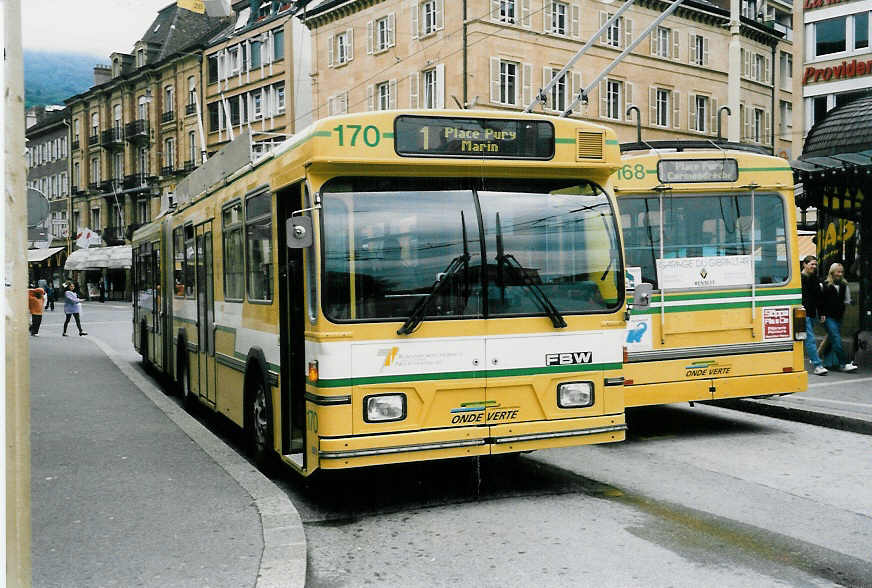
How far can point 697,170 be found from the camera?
999cm

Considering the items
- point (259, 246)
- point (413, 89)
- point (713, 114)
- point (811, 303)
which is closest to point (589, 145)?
point (259, 246)

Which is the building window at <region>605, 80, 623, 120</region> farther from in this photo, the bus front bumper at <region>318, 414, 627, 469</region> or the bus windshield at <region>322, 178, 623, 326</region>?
the bus front bumper at <region>318, 414, 627, 469</region>

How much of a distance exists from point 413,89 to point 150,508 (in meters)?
34.4

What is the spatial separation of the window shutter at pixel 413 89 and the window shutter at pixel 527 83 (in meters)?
4.31

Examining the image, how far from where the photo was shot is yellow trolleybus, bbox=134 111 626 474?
6422 mm

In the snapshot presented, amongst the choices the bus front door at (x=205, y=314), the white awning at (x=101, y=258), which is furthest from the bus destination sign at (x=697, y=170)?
the white awning at (x=101, y=258)

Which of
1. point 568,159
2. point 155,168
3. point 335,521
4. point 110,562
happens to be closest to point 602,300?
point 568,159

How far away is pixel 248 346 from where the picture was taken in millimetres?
8336

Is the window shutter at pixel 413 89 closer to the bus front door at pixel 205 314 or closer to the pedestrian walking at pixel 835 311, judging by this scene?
the pedestrian walking at pixel 835 311

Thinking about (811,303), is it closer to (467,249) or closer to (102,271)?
(467,249)

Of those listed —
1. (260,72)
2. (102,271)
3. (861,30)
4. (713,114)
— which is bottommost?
(102,271)

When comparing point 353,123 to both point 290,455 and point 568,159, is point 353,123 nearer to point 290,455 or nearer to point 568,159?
point 568,159

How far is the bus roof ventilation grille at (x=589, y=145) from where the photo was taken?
23.1ft

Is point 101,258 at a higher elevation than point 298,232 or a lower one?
higher
